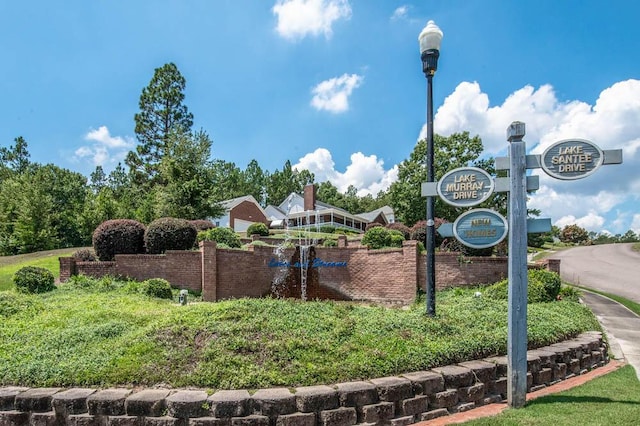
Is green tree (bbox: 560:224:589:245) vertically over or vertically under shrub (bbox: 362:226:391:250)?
under

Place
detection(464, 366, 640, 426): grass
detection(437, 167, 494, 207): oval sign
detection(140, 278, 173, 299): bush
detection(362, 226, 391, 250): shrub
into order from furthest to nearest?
detection(362, 226, 391, 250): shrub → detection(140, 278, 173, 299): bush → detection(437, 167, 494, 207): oval sign → detection(464, 366, 640, 426): grass

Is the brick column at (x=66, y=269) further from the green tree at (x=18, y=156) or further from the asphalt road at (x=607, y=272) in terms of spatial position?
the green tree at (x=18, y=156)

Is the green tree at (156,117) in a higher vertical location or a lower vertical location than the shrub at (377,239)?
higher

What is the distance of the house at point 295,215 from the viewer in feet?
119

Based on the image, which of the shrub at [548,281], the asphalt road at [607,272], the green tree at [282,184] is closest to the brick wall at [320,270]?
the shrub at [548,281]

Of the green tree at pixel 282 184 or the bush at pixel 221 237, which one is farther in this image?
the green tree at pixel 282 184

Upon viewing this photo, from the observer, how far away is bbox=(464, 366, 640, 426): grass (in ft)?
11.7

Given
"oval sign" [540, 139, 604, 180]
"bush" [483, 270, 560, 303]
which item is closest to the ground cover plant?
"oval sign" [540, 139, 604, 180]

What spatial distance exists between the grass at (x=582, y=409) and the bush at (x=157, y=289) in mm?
8299

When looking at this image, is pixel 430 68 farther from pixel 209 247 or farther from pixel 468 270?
pixel 209 247

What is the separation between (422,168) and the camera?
2692cm

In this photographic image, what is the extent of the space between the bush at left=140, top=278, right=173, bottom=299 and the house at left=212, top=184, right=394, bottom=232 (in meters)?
23.4

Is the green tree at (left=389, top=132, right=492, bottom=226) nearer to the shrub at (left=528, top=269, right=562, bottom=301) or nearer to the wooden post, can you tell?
the shrub at (left=528, top=269, right=562, bottom=301)

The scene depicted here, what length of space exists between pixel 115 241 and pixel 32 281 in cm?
265
